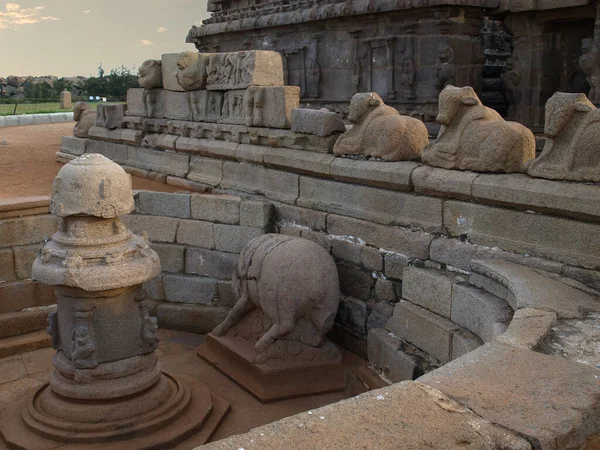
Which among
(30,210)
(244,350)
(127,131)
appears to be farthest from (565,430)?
(127,131)

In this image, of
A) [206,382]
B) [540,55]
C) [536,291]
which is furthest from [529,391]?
[540,55]

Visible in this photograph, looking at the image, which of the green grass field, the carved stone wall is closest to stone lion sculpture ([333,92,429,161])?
the carved stone wall

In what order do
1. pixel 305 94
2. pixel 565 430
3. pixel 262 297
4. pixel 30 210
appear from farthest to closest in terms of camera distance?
1. pixel 305 94
2. pixel 30 210
3. pixel 262 297
4. pixel 565 430

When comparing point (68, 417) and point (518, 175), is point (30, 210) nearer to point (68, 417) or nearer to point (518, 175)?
point (68, 417)

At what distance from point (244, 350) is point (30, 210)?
2.85m

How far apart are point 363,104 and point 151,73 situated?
4.27 meters

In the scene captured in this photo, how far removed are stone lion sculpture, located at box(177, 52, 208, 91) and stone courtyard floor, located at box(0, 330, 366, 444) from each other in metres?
3.49

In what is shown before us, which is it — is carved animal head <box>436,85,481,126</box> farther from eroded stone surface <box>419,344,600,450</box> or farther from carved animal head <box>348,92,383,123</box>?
eroded stone surface <box>419,344,600,450</box>

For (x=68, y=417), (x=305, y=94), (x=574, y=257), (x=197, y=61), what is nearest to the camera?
(x=574, y=257)

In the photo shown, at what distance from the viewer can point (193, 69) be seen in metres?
9.11

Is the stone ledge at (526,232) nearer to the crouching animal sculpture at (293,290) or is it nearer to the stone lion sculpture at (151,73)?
the crouching animal sculpture at (293,290)

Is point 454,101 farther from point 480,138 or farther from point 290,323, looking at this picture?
point 290,323

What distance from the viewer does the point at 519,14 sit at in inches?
421

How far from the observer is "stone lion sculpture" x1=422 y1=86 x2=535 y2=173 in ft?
17.4
